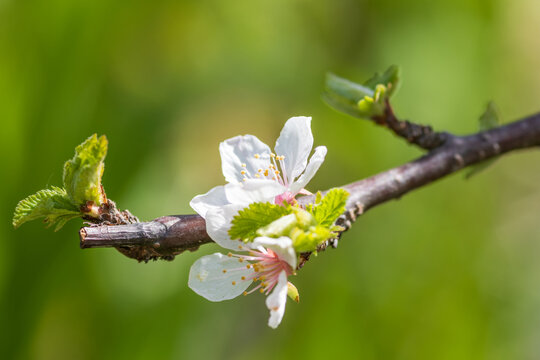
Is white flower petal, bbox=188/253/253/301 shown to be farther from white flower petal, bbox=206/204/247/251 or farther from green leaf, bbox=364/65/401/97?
green leaf, bbox=364/65/401/97

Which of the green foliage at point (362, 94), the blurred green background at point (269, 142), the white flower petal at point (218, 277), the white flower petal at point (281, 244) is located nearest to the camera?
the white flower petal at point (281, 244)

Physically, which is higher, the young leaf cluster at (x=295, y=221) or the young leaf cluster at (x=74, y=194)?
the young leaf cluster at (x=74, y=194)

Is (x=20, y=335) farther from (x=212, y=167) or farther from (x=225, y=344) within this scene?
(x=212, y=167)

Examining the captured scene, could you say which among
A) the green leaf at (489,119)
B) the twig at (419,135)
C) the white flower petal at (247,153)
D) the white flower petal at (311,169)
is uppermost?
the green leaf at (489,119)

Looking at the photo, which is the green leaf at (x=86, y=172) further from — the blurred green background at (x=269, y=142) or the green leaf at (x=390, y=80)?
the blurred green background at (x=269, y=142)

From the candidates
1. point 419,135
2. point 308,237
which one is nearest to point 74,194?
point 308,237

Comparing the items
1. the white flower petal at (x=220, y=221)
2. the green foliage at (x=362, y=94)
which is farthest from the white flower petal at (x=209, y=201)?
the green foliage at (x=362, y=94)
